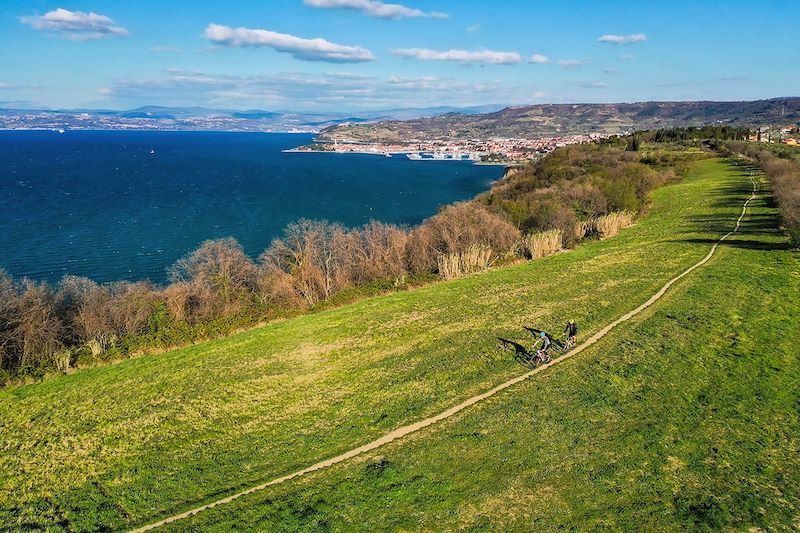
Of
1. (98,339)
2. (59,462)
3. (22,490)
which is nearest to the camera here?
(22,490)

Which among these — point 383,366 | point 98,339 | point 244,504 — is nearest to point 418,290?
point 383,366

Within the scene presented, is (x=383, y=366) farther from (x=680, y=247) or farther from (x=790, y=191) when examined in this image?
(x=790, y=191)

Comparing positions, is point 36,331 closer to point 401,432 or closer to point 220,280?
point 220,280

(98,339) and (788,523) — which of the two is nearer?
(788,523)

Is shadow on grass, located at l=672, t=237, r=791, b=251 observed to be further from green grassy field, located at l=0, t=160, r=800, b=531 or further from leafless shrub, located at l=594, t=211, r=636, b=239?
leafless shrub, located at l=594, t=211, r=636, b=239

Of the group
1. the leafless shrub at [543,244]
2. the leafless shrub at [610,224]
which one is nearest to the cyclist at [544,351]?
the leafless shrub at [543,244]

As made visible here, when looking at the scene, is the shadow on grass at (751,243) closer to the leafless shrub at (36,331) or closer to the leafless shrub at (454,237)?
the leafless shrub at (454,237)
